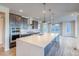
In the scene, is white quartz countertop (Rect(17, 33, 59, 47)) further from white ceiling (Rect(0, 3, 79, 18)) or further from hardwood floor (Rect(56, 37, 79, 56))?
white ceiling (Rect(0, 3, 79, 18))

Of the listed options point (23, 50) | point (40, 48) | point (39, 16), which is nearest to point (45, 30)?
point (39, 16)

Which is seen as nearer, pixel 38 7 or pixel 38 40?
pixel 38 40

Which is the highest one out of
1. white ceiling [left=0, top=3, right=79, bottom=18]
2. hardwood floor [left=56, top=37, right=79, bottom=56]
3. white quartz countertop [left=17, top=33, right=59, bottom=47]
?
white ceiling [left=0, top=3, right=79, bottom=18]

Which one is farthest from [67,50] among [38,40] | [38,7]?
[38,7]

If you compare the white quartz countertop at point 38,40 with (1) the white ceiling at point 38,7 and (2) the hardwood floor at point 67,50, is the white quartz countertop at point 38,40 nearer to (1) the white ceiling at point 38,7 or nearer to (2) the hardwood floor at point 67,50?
(2) the hardwood floor at point 67,50

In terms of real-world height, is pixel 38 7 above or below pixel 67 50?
above

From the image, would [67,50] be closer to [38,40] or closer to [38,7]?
[38,40]

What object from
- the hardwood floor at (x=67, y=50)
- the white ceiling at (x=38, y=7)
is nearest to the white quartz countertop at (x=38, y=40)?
the hardwood floor at (x=67, y=50)

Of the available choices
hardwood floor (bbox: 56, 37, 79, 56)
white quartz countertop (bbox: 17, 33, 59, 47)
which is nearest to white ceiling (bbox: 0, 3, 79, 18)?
white quartz countertop (bbox: 17, 33, 59, 47)

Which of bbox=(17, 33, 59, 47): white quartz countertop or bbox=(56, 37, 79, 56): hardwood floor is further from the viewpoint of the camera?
bbox=(56, 37, 79, 56): hardwood floor

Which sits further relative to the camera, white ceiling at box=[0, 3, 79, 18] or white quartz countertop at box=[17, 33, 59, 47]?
white ceiling at box=[0, 3, 79, 18]

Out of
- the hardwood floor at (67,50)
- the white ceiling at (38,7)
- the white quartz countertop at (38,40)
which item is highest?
the white ceiling at (38,7)

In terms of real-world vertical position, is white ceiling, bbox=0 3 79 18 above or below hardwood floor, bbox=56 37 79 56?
above

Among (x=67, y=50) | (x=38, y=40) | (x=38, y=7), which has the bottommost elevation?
(x=67, y=50)
